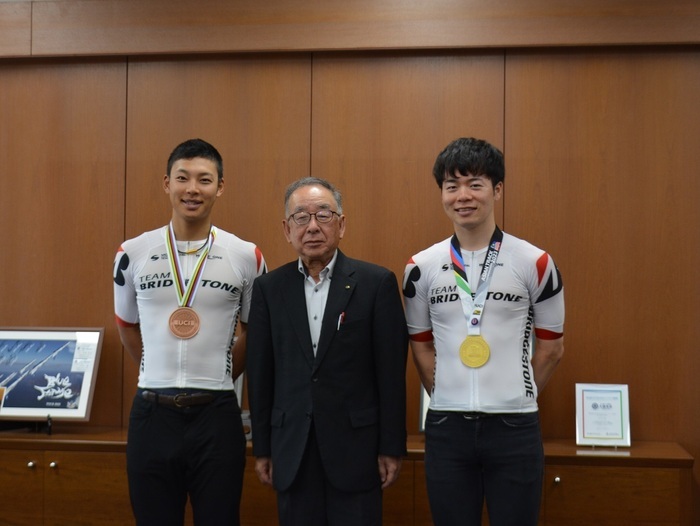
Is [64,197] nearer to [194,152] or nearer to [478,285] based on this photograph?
[194,152]

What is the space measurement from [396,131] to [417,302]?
1.62 meters

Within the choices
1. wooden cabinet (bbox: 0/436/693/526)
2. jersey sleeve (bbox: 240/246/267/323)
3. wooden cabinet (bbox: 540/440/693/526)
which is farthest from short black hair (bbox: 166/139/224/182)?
wooden cabinet (bbox: 540/440/693/526)

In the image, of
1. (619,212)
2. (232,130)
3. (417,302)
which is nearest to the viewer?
(417,302)

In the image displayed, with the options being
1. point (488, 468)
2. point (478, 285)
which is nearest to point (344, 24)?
point (478, 285)

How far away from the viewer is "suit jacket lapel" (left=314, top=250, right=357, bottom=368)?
256 centimetres

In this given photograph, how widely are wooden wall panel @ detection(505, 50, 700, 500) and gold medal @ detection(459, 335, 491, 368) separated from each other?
1616 millimetres

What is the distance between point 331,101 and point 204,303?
5.82 ft

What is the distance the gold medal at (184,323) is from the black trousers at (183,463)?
0.28 metres

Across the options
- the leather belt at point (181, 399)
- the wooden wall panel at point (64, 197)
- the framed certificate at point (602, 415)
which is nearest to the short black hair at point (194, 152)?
the leather belt at point (181, 399)

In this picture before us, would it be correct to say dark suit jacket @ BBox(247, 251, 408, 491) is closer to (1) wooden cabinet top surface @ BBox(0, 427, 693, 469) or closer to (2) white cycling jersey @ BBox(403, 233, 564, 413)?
(2) white cycling jersey @ BBox(403, 233, 564, 413)

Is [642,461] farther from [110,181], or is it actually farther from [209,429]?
[110,181]

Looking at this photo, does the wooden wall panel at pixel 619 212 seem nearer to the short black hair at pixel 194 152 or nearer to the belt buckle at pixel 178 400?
the short black hair at pixel 194 152

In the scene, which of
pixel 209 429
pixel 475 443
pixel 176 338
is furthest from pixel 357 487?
pixel 176 338

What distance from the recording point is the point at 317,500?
2533mm
